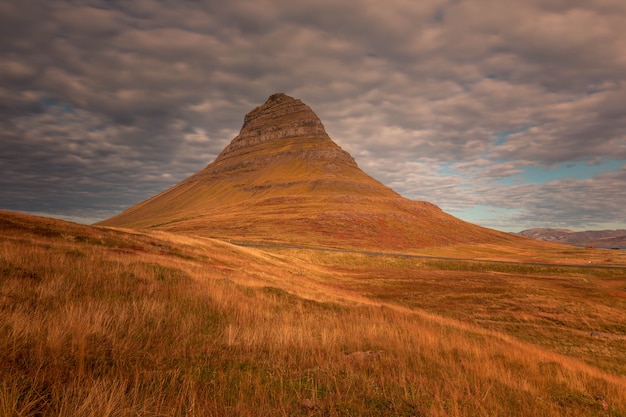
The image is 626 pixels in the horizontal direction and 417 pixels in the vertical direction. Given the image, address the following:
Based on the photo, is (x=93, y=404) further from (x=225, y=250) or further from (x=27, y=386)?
(x=225, y=250)

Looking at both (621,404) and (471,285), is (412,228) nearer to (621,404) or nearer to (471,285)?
(471,285)

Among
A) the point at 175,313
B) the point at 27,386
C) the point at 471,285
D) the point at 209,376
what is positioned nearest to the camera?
the point at 27,386

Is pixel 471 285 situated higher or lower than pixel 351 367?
lower

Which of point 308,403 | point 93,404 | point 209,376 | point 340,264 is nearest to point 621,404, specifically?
point 308,403

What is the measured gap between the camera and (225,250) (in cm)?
3753

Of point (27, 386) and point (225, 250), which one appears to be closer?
point (27, 386)

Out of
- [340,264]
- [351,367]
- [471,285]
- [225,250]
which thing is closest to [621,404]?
[351,367]

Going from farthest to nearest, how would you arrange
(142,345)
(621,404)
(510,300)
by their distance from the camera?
(510,300) → (621,404) → (142,345)

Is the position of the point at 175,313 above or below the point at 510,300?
above

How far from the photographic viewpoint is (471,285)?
108ft

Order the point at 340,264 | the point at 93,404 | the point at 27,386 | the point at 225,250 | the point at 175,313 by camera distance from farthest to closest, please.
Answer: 1. the point at 340,264
2. the point at 225,250
3. the point at 175,313
4. the point at 27,386
5. the point at 93,404

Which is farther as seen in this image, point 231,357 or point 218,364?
point 231,357

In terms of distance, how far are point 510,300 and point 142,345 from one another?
29.1 metres

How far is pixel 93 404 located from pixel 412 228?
11136cm
